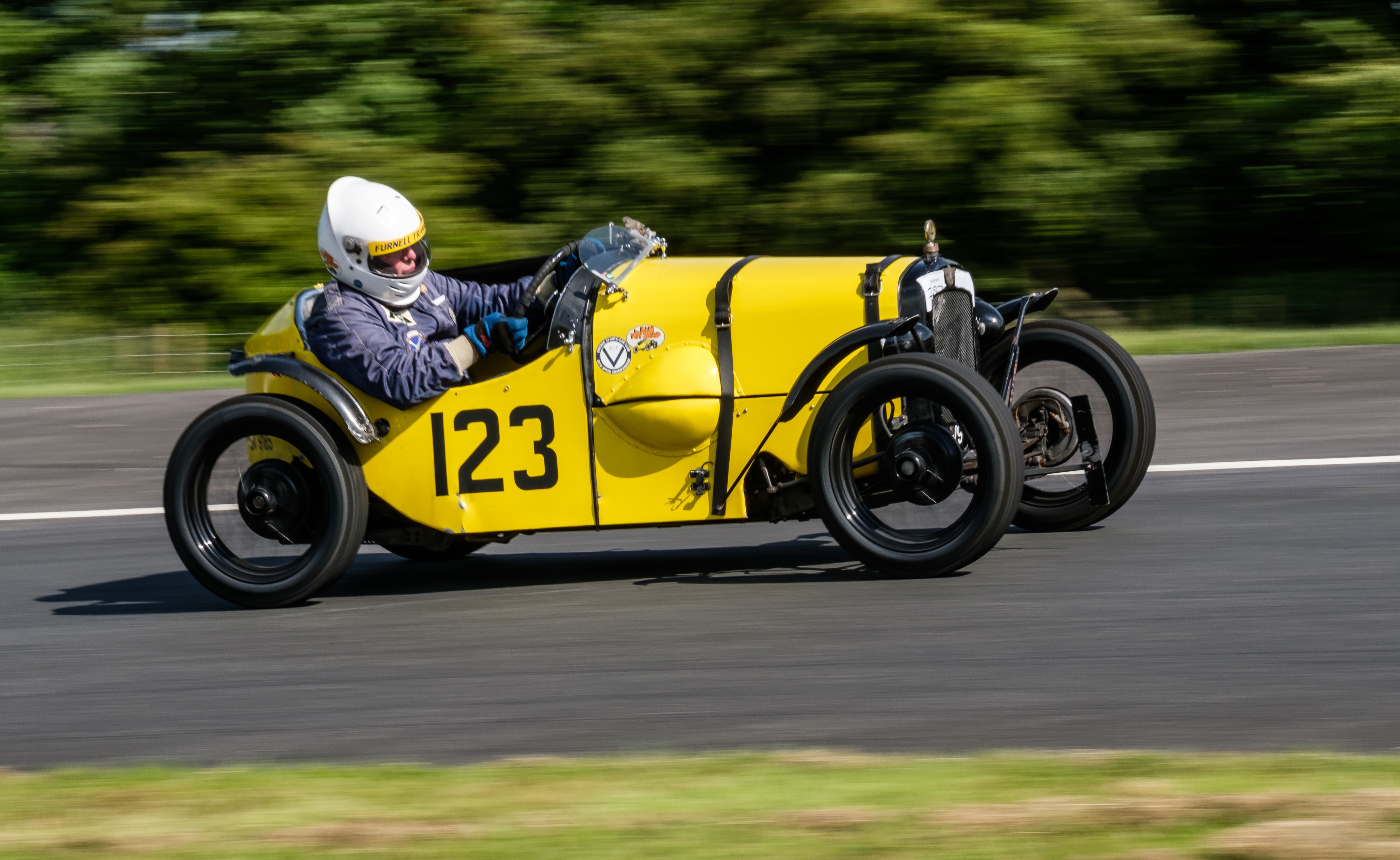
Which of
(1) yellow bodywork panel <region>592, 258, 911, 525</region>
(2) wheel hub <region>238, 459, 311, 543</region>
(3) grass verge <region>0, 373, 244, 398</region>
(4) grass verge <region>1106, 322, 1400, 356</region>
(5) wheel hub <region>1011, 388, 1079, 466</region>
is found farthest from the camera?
(3) grass verge <region>0, 373, 244, 398</region>

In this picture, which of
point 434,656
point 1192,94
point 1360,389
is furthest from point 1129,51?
point 434,656

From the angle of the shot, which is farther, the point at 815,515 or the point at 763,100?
the point at 763,100

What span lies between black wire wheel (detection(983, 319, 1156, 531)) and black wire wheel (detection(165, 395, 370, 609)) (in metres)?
2.51

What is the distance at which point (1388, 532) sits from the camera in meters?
6.10

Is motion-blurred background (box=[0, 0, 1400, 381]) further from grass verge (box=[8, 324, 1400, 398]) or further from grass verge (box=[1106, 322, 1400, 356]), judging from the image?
grass verge (box=[1106, 322, 1400, 356])

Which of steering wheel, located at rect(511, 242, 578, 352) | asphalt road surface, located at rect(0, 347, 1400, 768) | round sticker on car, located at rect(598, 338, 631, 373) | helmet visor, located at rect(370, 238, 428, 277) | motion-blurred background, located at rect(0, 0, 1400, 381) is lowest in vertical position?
asphalt road surface, located at rect(0, 347, 1400, 768)

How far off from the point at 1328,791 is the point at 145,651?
3.79 m

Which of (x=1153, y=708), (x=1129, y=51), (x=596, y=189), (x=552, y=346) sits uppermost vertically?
(x=1129, y=51)

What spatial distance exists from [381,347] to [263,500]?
2.33 feet

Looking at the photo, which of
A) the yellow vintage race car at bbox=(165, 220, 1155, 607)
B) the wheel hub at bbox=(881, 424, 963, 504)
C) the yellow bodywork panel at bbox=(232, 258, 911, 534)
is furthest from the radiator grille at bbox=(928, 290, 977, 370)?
the wheel hub at bbox=(881, 424, 963, 504)

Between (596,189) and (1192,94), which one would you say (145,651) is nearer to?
(596,189)

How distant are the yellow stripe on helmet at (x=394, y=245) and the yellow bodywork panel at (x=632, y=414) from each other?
0.51m

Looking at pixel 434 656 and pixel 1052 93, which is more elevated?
pixel 1052 93

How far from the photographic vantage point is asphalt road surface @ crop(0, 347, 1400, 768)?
4.14 metres
